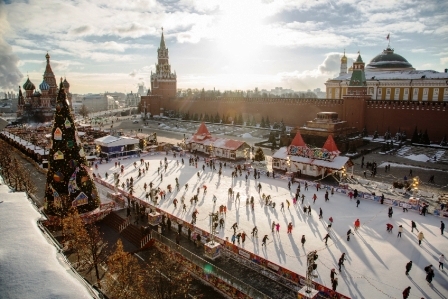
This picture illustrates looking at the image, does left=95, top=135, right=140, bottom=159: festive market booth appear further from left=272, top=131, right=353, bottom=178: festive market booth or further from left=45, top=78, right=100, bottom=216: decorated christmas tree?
left=45, top=78, right=100, bottom=216: decorated christmas tree

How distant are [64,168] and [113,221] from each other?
2898 millimetres

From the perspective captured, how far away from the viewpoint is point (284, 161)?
22172 mm

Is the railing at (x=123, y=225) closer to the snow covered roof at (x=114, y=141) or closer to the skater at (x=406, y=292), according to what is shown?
the skater at (x=406, y=292)

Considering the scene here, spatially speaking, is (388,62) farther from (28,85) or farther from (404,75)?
(28,85)

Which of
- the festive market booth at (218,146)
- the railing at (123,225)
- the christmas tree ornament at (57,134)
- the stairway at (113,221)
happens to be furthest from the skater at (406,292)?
the festive market booth at (218,146)

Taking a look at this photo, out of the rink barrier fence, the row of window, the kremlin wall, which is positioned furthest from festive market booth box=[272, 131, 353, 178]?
the row of window

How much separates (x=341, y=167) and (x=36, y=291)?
58.9 ft

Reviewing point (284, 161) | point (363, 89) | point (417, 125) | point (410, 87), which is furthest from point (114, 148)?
point (410, 87)

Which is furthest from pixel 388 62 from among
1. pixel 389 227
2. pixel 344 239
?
pixel 344 239

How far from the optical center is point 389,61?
44.4 m

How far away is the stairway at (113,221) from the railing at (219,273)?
2.12m

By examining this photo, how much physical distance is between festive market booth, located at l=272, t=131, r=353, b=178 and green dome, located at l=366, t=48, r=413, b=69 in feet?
97.3

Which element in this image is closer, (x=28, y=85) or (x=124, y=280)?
(x=124, y=280)

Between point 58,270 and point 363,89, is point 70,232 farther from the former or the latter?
point 363,89
